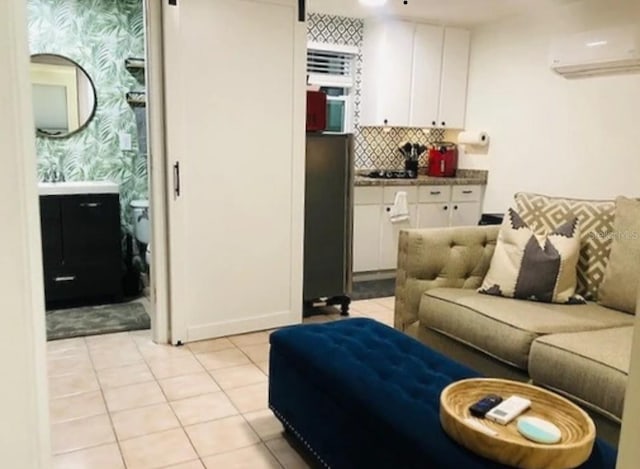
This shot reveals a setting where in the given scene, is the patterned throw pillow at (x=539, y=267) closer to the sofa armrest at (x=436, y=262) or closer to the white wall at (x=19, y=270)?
the sofa armrest at (x=436, y=262)

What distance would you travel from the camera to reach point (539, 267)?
266 centimetres

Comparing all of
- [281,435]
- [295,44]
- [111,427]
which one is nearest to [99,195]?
[295,44]

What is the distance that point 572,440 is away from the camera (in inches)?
55.3

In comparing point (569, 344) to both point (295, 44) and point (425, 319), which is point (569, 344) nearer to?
point (425, 319)

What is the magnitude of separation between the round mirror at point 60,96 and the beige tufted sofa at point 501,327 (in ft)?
9.31

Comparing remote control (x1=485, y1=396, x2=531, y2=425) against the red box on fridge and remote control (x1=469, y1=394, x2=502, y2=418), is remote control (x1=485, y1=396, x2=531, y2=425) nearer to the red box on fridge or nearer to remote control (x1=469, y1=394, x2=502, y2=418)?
remote control (x1=469, y1=394, x2=502, y2=418)

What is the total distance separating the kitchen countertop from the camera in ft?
16.0

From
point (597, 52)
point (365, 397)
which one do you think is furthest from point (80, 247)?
point (597, 52)

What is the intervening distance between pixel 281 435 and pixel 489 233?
1.57 m

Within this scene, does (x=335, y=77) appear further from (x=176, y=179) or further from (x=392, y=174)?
(x=176, y=179)

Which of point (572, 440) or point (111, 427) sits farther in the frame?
point (111, 427)

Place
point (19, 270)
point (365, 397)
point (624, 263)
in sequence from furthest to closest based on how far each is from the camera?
1. point (624, 263)
2. point (365, 397)
3. point (19, 270)

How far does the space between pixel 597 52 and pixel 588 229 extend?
2.08 metres

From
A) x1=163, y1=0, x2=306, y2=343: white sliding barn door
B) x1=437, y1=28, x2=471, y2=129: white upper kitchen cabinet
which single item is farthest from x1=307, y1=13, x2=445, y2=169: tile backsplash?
x1=163, y1=0, x2=306, y2=343: white sliding barn door
